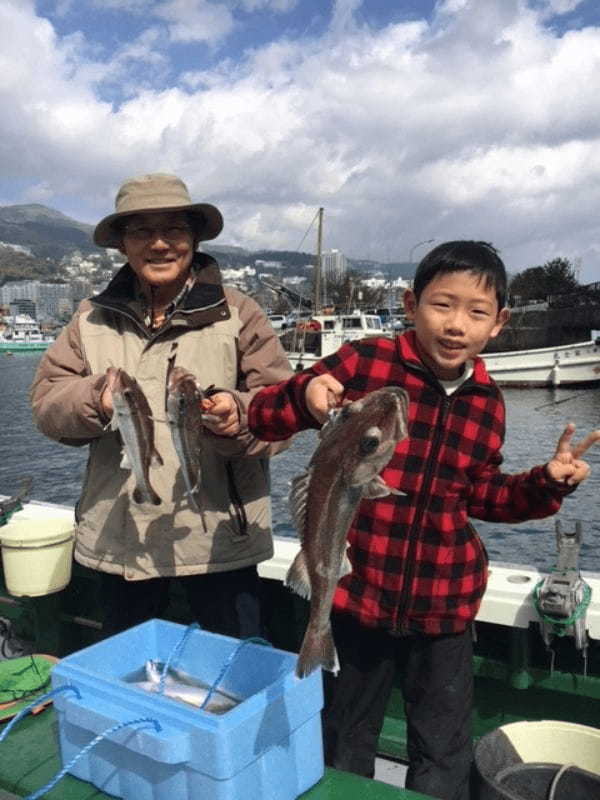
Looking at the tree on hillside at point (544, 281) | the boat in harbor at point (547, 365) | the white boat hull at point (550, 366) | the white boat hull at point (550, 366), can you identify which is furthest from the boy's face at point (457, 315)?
the tree on hillside at point (544, 281)

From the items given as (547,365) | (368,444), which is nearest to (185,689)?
(368,444)

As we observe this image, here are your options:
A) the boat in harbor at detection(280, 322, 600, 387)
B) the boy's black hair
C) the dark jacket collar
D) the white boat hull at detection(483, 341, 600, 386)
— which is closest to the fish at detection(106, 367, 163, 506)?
the dark jacket collar

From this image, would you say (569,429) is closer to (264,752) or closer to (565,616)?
(565,616)

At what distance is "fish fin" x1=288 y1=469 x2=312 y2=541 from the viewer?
8.20ft

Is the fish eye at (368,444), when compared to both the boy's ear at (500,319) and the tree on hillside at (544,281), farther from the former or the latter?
the tree on hillside at (544,281)

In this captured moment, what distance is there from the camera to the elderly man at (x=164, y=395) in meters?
3.62

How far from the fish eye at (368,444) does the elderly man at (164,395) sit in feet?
4.16

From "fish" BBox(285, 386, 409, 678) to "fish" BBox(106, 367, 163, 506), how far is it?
98cm

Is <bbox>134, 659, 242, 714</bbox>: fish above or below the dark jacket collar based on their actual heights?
below

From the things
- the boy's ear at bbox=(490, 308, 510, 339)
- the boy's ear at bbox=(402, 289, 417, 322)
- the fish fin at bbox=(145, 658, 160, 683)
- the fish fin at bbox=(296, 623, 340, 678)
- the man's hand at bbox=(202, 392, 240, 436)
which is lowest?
the fish fin at bbox=(145, 658, 160, 683)

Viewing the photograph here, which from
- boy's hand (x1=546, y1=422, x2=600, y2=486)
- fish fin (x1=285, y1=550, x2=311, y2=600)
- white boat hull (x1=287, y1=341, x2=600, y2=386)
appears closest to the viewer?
fish fin (x1=285, y1=550, x2=311, y2=600)

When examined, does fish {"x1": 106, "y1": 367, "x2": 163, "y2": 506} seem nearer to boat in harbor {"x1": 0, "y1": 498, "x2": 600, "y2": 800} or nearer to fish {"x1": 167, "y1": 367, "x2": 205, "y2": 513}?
fish {"x1": 167, "y1": 367, "x2": 205, "y2": 513}

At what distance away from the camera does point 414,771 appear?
3277 mm

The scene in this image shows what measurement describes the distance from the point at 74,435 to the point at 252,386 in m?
0.92
